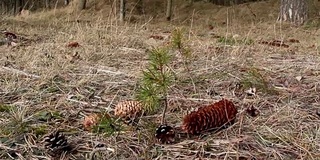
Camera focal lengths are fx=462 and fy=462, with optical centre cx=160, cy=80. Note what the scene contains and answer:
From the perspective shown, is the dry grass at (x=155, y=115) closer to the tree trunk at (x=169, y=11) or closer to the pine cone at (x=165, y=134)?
the pine cone at (x=165, y=134)

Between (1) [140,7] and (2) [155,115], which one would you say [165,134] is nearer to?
(2) [155,115]

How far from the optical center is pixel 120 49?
11.7 ft

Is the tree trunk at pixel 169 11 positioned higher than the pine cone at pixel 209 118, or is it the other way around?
the pine cone at pixel 209 118

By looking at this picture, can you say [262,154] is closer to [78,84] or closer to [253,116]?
[253,116]

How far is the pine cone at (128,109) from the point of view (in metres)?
1.74

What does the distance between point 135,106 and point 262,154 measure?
0.53m

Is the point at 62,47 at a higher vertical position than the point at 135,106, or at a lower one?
lower

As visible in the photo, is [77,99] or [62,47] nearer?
[77,99]

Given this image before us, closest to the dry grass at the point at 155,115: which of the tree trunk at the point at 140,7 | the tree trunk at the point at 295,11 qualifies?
the tree trunk at the point at 295,11

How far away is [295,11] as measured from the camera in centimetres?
805

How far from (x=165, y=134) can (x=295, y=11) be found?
23.2 ft

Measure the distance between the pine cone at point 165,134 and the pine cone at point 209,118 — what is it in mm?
56

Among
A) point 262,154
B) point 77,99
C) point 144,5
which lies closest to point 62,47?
point 77,99

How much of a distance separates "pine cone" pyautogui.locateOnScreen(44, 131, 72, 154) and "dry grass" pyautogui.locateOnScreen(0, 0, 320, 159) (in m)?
0.02
